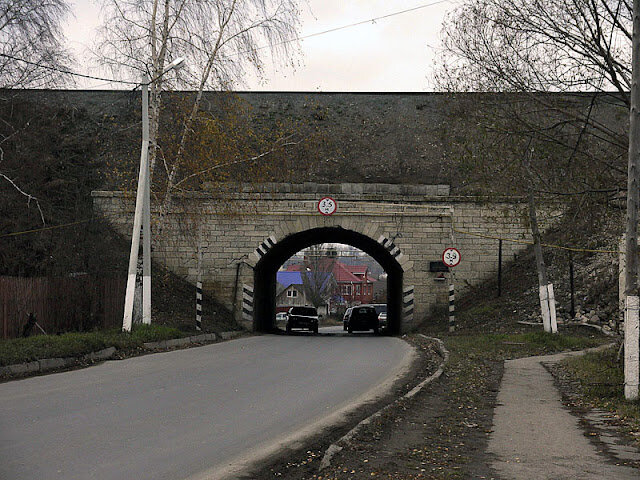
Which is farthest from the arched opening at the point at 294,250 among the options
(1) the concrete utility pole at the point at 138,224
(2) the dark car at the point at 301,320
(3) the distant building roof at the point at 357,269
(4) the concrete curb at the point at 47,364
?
(3) the distant building roof at the point at 357,269

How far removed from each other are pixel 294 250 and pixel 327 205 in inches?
396

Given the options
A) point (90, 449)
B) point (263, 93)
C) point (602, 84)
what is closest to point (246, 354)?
point (602, 84)

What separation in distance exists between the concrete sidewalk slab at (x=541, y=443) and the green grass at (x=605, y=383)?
46cm

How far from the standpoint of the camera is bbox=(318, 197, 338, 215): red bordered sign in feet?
90.7

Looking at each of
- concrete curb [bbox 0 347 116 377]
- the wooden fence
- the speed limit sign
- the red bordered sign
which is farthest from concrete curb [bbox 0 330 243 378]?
the red bordered sign

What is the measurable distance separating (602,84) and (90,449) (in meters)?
9.84

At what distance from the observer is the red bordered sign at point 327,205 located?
90.7 ft

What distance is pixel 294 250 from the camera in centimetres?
3747

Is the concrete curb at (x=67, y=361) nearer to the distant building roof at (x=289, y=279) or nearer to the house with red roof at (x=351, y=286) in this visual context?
the house with red roof at (x=351, y=286)

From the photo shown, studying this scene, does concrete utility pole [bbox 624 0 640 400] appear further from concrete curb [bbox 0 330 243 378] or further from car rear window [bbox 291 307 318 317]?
car rear window [bbox 291 307 318 317]

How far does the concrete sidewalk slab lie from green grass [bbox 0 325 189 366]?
→ 23.8ft

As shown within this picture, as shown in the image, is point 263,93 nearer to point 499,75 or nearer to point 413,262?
point 413,262

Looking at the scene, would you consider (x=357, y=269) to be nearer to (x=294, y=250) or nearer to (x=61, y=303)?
(x=294, y=250)

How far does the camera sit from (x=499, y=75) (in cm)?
1309
